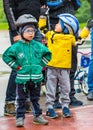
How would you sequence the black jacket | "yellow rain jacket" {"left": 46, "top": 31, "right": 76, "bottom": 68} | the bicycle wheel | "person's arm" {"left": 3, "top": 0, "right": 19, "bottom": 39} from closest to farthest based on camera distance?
"person's arm" {"left": 3, "top": 0, "right": 19, "bottom": 39}, "yellow rain jacket" {"left": 46, "top": 31, "right": 76, "bottom": 68}, the black jacket, the bicycle wheel

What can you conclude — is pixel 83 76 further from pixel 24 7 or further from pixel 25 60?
pixel 25 60

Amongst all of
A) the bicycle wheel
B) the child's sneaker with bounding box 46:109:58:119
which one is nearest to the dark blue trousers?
the child's sneaker with bounding box 46:109:58:119

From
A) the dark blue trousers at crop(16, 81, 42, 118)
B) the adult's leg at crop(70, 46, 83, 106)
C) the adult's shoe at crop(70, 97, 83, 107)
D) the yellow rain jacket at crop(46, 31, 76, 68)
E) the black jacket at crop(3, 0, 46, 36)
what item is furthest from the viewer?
the adult's shoe at crop(70, 97, 83, 107)

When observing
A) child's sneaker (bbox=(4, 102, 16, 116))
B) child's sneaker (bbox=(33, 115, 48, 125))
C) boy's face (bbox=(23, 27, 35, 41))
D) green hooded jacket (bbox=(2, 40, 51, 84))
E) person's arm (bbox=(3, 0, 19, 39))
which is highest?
person's arm (bbox=(3, 0, 19, 39))

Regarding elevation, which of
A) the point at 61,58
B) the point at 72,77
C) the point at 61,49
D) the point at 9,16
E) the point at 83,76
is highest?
→ the point at 9,16

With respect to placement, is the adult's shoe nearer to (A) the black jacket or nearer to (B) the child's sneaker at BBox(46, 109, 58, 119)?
(B) the child's sneaker at BBox(46, 109, 58, 119)

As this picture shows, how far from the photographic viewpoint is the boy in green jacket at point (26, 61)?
23.4 ft

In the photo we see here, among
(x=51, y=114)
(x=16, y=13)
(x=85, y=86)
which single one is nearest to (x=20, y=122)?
(x=51, y=114)

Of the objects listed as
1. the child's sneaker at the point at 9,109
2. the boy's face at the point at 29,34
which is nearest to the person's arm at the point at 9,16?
the boy's face at the point at 29,34

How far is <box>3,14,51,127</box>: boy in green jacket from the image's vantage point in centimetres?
713

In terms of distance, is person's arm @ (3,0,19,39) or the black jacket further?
the black jacket

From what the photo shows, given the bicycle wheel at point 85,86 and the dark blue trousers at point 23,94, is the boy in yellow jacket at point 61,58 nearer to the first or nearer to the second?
the dark blue trousers at point 23,94

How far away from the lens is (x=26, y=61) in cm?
714

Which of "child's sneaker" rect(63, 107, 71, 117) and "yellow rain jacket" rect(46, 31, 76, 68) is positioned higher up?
"yellow rain jacket" rect(46, 31, 76, 68)
